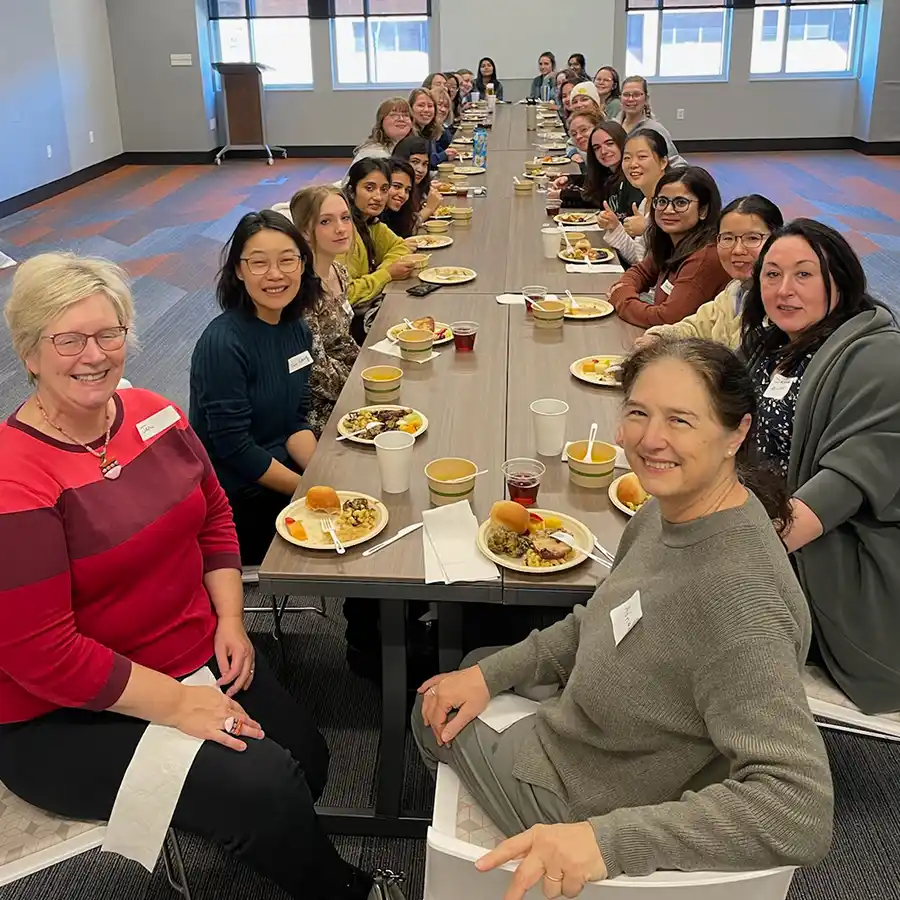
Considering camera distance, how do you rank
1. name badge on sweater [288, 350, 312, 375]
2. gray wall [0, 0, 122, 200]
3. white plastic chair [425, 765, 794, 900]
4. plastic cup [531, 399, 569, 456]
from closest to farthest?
white plastic chair [425, 765, 794, 900], plastic cup [531, 399, 569, 456], name badge on sweater [288, 350, 312, 375], gray wall [0, 0, 122, 200]

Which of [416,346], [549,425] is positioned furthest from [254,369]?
[549,425]

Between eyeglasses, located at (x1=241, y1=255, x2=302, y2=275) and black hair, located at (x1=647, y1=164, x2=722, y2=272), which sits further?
black hair, located at (x1=647, y1=164, x2=722, y2=272)

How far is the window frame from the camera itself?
1173 centimetres

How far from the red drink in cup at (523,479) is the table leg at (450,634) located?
0.84 feet

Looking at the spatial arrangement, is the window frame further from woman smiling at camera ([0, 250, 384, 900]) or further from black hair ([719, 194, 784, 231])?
woman smiling at camera ([0, 250, 384, 900])

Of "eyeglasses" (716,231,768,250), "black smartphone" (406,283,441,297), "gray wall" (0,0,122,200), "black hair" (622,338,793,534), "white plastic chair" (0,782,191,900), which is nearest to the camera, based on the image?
"black hair" (622,338,793,534)

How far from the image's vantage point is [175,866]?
1.76m

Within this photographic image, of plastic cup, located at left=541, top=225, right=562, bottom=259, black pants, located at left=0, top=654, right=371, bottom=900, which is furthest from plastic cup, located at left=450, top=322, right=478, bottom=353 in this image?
black pants, located at left=0, top=654, right=371, bottom=900

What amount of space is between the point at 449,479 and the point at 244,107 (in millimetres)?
11515

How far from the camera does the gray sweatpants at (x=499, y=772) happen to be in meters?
1.38

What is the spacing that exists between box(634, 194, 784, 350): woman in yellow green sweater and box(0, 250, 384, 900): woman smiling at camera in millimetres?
1517

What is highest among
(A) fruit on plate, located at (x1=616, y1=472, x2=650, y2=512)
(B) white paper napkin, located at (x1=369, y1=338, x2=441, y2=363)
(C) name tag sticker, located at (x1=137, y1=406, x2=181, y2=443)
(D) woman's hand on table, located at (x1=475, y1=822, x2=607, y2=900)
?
(C) name tag sticker, located at (x1=137, y1=406, x2=181, y2=443)

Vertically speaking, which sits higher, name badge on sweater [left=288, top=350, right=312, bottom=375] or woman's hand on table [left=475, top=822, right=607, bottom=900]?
name badge on sweater [left=288, top=350, right=312, bottom=375]

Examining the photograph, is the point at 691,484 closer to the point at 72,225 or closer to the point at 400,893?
the point at 400,893
